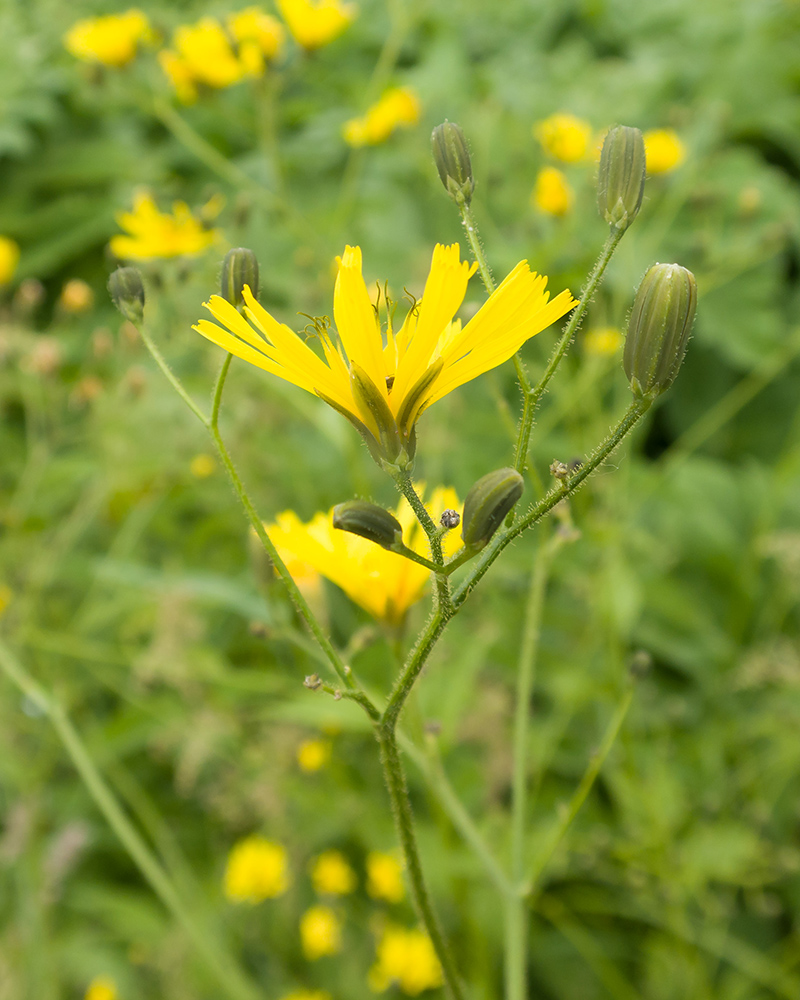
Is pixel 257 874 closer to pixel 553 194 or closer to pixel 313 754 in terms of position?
pixel 313 754

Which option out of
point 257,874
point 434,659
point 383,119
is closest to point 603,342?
point 434,659

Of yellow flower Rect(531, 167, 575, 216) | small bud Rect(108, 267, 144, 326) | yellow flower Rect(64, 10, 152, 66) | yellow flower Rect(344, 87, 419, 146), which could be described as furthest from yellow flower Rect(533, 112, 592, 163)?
small bud Rect(108, 267, 144, 326)

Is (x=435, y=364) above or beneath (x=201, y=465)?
above

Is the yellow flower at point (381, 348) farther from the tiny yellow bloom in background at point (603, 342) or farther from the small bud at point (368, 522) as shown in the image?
the tiny yellow bloom in background at point (603, 342)

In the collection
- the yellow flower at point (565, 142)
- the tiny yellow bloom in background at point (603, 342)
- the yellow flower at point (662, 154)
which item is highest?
the yellow flower at point (565, 142)

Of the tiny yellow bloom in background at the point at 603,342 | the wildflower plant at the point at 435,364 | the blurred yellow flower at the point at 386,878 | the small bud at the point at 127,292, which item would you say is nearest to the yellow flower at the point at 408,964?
the blurred yellow flower at the point at 386,878

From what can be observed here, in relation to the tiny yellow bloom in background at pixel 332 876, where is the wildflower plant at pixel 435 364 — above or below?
above
